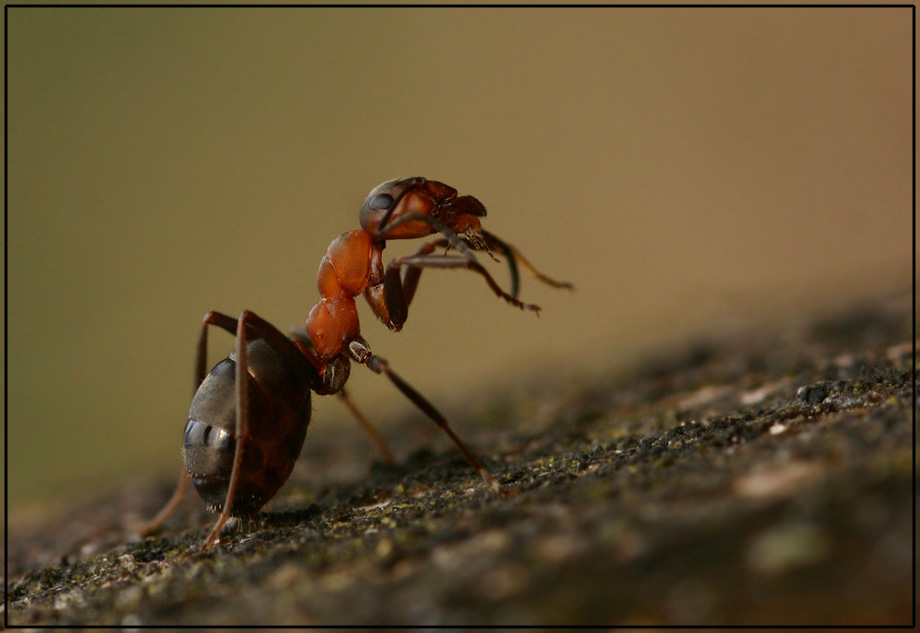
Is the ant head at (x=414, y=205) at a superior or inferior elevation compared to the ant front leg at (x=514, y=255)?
superior

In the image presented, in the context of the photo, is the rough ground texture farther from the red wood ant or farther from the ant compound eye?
the ant compound eye

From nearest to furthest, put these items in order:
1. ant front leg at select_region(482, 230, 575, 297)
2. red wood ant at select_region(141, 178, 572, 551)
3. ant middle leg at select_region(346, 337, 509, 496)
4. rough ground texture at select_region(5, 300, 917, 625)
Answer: rough ground texture at select_region(5, 300, 917, 625)
ant middle leg at select_region(346, 337, 509, 496)
red wood ant at select_region(141, 178, 572, 551)
ant front leg at select_region(482, 230, 575, 297)

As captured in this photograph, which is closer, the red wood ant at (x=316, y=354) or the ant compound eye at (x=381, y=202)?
the red wood ant at (x=316, y=354)

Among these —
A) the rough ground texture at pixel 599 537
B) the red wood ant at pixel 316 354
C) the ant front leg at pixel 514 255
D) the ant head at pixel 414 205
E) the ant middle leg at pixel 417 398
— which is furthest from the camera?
the ant front leg at pixel 514 255

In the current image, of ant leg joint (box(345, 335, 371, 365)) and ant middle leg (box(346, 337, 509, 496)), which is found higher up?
ant leg joint (box(345, 335, 371, 365))

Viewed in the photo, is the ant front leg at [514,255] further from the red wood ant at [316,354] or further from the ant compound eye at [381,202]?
the ant compound eye at [381,202]

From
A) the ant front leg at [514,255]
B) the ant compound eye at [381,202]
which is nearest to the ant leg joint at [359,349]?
the ant compound eye at [381,202]

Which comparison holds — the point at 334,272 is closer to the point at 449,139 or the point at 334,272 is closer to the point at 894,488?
the point at 894,488

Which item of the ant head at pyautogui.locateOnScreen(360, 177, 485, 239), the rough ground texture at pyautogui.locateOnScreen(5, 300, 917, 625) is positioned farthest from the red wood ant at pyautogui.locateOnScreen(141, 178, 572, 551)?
the rough ground texture at pyautogui.locateOnScreen(5, 300, 917, 625)
